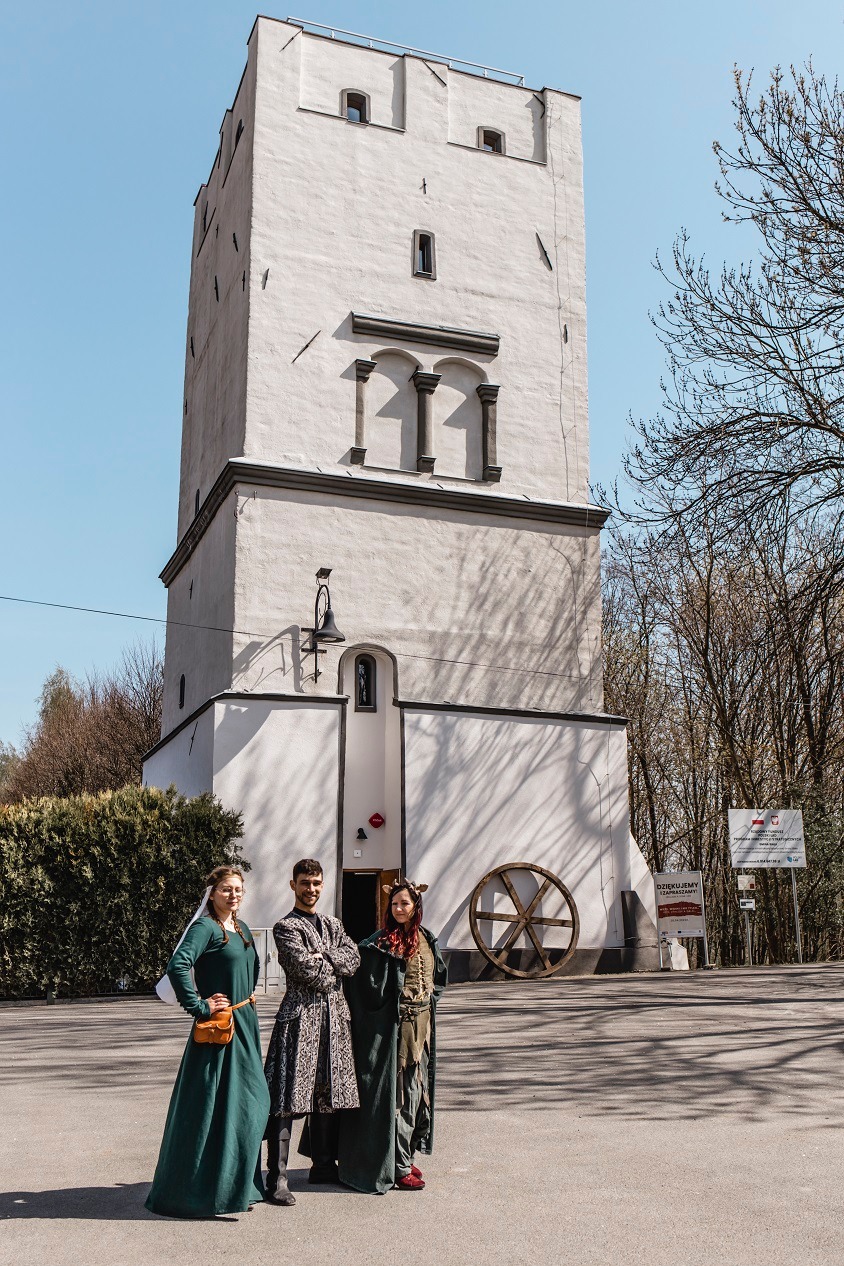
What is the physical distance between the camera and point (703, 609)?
31922mm

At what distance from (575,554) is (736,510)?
749 centimetres

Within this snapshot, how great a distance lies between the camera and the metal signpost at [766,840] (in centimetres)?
2097

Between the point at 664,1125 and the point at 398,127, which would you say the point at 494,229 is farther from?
the point at 664,1125

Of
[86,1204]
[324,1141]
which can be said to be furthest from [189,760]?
[86,1204]

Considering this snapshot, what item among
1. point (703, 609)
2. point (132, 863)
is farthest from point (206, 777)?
point (703, 609)

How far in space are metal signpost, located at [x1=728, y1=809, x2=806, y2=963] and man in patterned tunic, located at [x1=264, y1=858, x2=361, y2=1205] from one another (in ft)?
50.6

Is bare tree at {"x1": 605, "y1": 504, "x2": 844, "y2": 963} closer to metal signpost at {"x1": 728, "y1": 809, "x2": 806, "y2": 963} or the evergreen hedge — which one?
metal signpost at {"x1": 728, "y1": 809, "x2": 806, "y2": 963}

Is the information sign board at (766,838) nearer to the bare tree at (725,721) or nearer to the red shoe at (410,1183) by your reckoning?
the bare tree at (725,721)

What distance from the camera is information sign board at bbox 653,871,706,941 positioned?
2033 centimetres

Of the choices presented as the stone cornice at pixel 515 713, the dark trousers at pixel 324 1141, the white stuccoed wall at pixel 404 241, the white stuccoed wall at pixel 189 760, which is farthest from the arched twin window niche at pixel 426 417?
the dark trousers at pixel 324 1141

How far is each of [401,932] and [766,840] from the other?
15653mm

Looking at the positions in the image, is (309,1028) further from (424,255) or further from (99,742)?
(99,742)

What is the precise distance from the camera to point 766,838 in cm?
2119

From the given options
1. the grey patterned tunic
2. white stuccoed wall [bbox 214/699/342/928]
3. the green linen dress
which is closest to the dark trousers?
the grey patterned tunic
